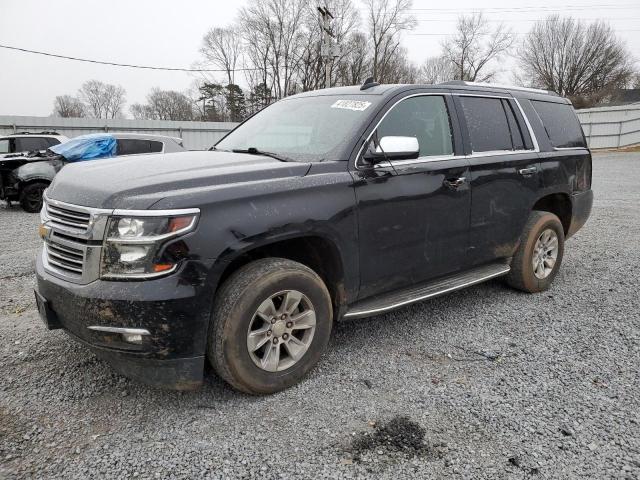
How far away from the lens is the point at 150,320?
235 cm

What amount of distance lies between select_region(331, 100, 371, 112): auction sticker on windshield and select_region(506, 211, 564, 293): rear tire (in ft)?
7.09

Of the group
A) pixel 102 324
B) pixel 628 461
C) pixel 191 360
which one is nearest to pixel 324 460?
pixel 191 360

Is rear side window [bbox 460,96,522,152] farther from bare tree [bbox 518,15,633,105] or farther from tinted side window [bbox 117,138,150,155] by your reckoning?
bare tree [bbox 518,15,633,105]

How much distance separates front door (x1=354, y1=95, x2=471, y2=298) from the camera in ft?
10.3

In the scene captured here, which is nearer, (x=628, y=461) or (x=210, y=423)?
(x=628, y=461)

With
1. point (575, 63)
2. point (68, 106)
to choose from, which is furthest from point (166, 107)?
point (575, 63)

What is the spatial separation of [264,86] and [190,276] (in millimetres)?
54988

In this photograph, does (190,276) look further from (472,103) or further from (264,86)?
(264,86)

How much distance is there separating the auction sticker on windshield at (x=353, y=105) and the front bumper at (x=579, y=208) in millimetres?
2850

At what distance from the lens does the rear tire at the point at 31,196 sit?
33.4 ft

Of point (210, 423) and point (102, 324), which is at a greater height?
point (102, 324)

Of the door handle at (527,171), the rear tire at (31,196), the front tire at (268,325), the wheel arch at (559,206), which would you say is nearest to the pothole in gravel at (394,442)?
the front tire at (268,325)

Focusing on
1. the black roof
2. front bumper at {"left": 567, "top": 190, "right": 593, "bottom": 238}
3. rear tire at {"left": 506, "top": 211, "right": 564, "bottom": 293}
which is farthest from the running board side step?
the black roof

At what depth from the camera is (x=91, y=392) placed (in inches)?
112
